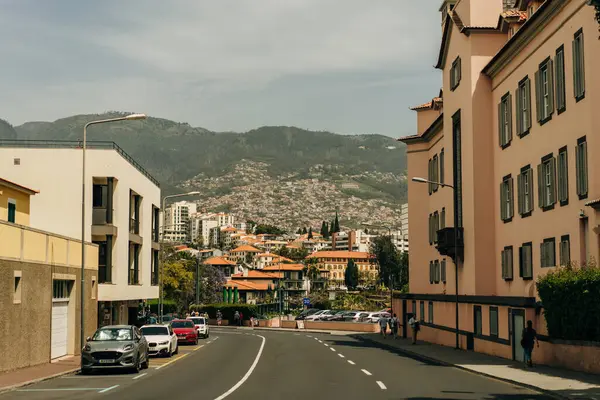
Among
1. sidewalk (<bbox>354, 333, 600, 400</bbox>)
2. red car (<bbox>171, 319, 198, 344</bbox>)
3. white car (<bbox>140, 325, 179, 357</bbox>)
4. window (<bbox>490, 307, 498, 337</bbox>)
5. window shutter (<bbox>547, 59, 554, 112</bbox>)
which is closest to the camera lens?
sidewalk (<bbox>354, 333, 600, 400</bbox>)

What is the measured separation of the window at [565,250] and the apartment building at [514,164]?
0.13 ft

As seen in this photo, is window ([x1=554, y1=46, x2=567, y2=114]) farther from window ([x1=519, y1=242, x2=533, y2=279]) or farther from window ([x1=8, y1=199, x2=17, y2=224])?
window ([x1=8, y1=199, x2=17, y2=224])

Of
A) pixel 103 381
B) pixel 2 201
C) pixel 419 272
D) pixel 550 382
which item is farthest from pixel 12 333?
pixel 419 272

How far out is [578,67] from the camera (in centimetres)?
2980

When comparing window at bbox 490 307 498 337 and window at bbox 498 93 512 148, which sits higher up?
window at bbox 498 93 512 148

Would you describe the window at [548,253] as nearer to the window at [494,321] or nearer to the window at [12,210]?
the window at [494,321]

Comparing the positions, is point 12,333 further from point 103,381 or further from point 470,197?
point 470,197

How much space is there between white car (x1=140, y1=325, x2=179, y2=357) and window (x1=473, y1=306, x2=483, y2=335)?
1450cm

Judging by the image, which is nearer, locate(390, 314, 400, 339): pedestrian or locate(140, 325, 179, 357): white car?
locate(140, 325, 179, 357): white car

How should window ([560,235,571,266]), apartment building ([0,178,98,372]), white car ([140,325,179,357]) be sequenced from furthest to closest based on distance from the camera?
white car ([140,325,179,357]), window ([560,235,571,266]), apartment building ([0,178,98,372])

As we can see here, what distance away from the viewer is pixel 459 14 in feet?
147

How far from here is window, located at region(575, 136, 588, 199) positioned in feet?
96.9

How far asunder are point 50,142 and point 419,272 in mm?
28021

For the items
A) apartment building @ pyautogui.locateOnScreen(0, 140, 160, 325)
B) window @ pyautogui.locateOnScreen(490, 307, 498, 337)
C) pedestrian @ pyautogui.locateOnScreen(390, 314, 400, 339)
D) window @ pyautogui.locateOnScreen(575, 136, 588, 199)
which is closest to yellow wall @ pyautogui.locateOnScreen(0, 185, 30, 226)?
apartment building @ pyautogui.locateOnScreen(0, 140, 160, 325)
